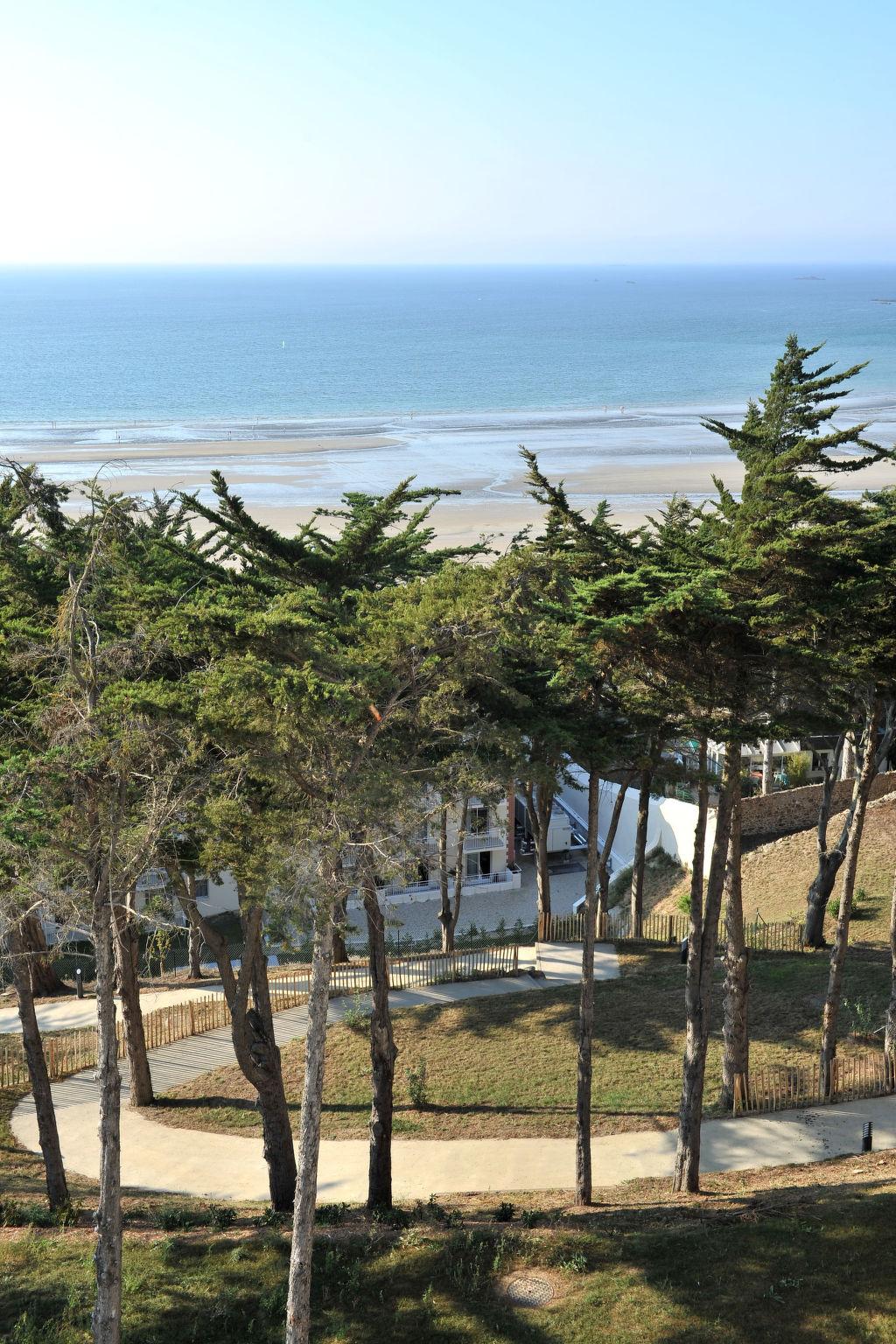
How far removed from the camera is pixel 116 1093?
1262cm

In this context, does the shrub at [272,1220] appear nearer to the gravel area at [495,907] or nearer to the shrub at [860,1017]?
the shrub at [860,1017]

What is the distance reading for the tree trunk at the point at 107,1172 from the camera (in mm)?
12266

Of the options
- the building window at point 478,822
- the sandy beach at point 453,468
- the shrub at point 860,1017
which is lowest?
the shrub at point 860,1017

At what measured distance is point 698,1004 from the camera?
17.9 metres

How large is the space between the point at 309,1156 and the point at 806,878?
71.2ft

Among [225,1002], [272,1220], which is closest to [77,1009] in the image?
[225,1002]

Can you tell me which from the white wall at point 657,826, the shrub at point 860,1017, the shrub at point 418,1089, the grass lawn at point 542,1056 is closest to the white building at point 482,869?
the white wall at point 657,826

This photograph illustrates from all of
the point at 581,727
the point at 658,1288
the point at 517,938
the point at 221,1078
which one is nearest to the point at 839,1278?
the point at 658,1288

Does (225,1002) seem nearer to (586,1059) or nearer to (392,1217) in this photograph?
(392,1217)

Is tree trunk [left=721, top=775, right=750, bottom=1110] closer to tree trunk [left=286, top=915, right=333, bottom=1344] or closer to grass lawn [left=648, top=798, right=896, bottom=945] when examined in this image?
grass lawn [left=648, top=798, right=896, bottom=945]

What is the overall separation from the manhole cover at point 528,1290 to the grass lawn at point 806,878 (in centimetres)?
1461

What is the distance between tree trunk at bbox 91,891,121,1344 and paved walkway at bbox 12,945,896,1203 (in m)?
6.85

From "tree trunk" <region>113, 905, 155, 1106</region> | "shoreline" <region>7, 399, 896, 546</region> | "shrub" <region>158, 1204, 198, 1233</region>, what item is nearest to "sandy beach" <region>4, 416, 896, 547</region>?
"shoreline" <region>7, 399, 896, 546</region>

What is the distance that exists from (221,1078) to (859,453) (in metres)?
85.2
